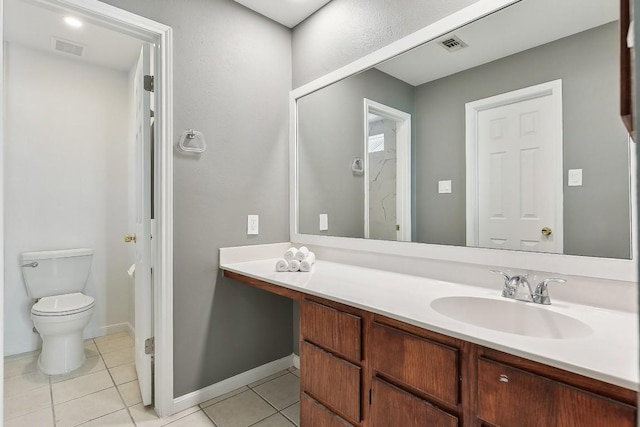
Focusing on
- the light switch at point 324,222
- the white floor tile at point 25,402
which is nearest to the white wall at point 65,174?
the white floor tile at point 25,402

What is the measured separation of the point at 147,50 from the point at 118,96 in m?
1.45

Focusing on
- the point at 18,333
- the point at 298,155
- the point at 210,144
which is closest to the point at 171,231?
the point at 210,144

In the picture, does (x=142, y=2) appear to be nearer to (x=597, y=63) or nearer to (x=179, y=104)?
(x=179, y=104)

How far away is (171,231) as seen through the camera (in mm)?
1789

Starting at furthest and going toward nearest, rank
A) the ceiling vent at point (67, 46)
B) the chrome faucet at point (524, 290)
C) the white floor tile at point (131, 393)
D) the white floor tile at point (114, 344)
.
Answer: the white floor tile at point (114, 344) < the ceiling vent at point (67, 46) < the white floor tile at point (131, 393) < the chrome faucet at point (524, 290)

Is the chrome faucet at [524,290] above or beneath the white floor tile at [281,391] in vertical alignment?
above

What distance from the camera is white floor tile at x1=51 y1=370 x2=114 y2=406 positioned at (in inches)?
77.4

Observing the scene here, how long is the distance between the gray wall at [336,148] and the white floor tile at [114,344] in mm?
1883

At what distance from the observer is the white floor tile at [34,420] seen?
1.71 meters

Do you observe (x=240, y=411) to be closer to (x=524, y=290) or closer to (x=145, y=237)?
(x=145, y=237)

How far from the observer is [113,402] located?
1.90 metres

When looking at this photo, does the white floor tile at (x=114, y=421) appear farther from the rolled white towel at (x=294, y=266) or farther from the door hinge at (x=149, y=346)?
the rolled white towel at (x=294, y=266)

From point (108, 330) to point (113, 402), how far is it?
1.30m

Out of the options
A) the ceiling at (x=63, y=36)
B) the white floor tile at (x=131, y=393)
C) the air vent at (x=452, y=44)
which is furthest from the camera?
the ceiling at (x=63, y=36)
